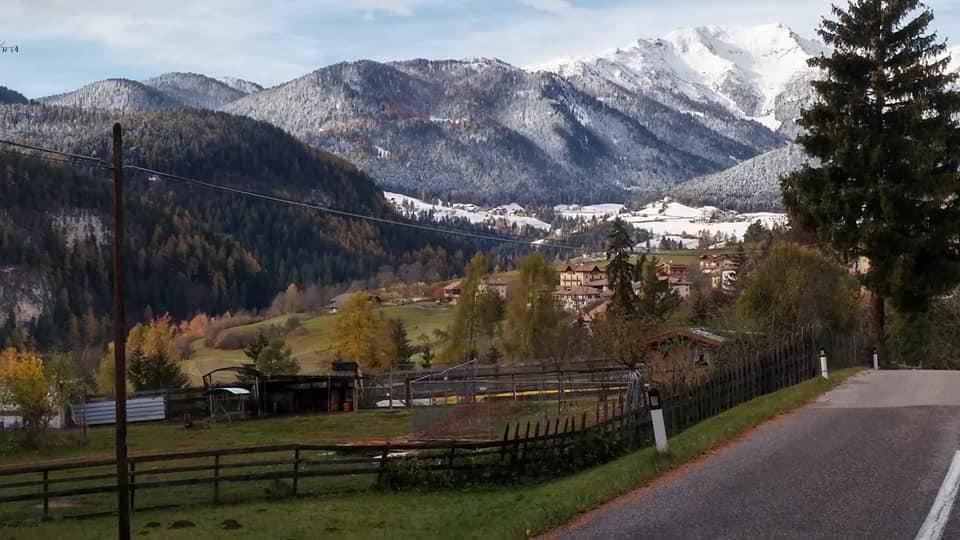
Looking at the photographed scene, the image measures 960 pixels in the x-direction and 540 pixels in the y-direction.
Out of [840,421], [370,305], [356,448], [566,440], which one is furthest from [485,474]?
[370,305]

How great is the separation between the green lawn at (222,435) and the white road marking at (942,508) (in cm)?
3145

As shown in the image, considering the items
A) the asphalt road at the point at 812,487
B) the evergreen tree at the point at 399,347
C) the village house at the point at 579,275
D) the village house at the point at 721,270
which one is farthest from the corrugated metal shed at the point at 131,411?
the village house at the point at 579,275

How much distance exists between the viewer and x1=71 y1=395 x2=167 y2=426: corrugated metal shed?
197 feet

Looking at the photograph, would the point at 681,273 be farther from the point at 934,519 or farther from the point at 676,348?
the point at 934,519

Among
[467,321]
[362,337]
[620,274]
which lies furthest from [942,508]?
[467,321]

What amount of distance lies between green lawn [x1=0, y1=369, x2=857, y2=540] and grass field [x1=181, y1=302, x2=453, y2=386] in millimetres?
81774

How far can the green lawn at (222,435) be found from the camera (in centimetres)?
4506

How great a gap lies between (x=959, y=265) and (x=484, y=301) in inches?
2369

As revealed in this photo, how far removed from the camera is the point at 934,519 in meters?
11.1

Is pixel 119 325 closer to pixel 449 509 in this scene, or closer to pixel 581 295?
pixel 449 509

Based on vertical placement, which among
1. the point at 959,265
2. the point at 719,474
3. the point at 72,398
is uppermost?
the point at 959,265

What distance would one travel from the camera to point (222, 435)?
A: 49594mm

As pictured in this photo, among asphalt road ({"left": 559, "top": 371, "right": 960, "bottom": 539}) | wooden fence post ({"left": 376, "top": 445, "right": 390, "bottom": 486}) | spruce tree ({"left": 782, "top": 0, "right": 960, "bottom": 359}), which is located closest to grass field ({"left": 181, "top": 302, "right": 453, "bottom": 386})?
spruce tree ({"left": 782, "top": 0, "right": 960, "bottom": 359})

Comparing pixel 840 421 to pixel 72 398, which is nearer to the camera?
pixel 840 421
